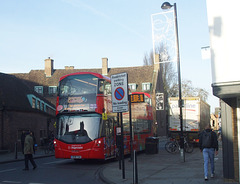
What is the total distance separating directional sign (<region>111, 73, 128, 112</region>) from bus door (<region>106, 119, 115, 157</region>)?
5029mm

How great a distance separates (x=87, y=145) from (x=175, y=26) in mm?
7221

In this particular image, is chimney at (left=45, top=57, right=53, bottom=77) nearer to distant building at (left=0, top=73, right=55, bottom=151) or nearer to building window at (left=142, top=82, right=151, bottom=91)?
building window at (left=142, top=82, right=151, bottom=91)

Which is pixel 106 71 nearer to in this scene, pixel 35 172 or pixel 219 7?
pixel 35 172

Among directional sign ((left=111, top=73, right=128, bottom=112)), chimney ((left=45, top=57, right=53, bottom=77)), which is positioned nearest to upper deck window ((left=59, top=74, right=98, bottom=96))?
directional sign ((left=111, top=73, right=128, bottom=112))

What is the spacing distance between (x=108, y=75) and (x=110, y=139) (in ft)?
140

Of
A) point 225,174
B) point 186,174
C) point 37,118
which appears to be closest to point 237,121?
point 225,174

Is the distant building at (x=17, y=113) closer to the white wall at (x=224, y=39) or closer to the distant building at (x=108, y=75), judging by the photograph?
the white wall at (x=224, y=39)

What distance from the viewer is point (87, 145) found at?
1581cm

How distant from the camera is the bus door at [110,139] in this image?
16453mm

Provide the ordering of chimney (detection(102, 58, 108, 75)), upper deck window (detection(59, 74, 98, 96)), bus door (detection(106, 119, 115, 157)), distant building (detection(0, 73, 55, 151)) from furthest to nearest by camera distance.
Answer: chimney (detection(102, 58, 108, 75)) → distant building (detection(0, 73, 55, 151)) → bus door (detection(106, 119, 115, 157)) → upper deck window (detection(59, 74, 98, 96))

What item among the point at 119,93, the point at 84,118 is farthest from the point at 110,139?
the point at 119,93

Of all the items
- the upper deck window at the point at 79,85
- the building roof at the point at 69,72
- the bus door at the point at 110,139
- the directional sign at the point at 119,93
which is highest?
the building roof at the point at 69,72

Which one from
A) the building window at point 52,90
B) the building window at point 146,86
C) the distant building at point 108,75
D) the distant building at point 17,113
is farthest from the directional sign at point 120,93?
the building window at point 52,90

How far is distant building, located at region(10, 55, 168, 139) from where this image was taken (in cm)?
5759
